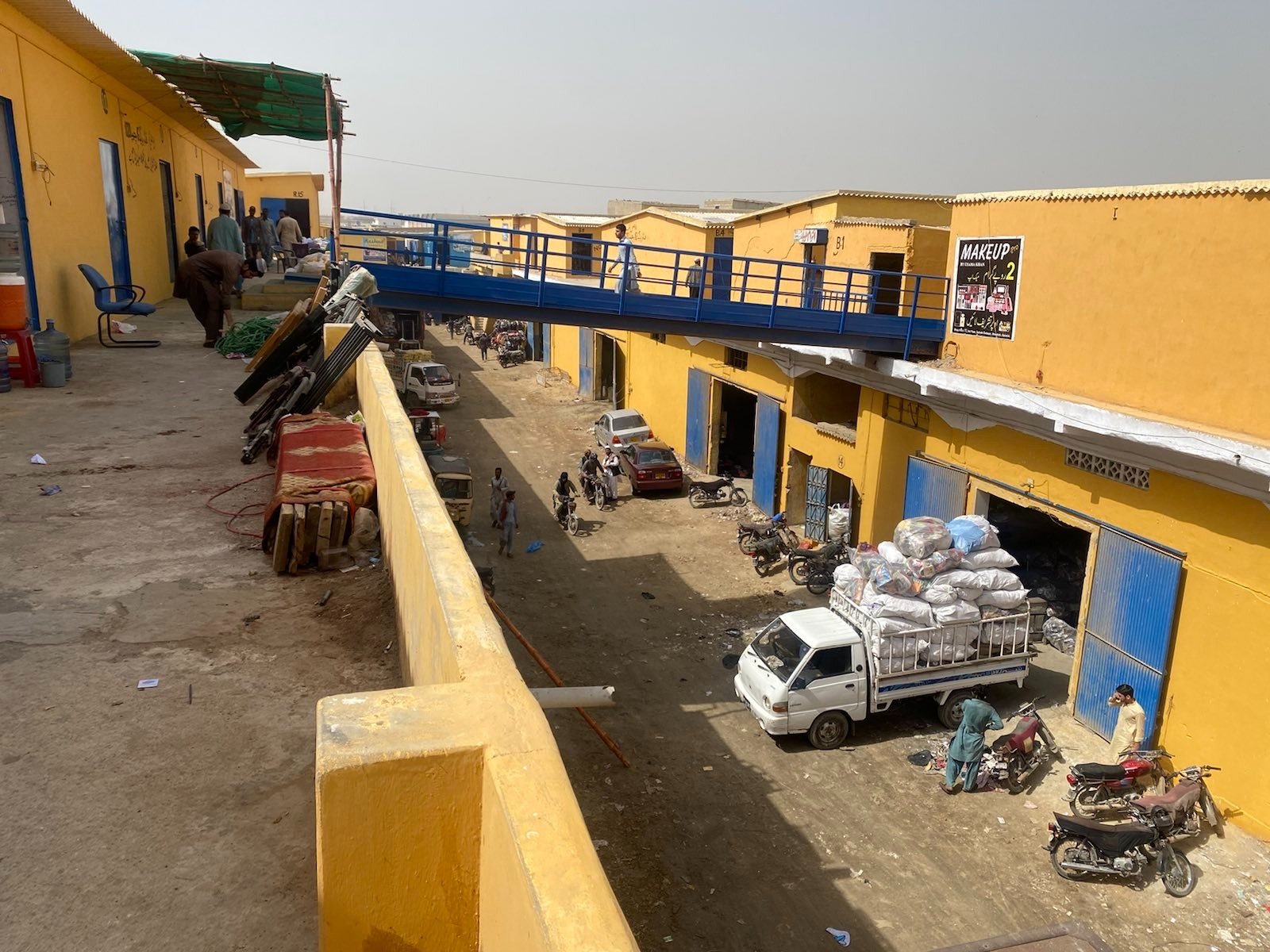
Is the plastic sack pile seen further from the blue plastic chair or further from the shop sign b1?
the blue plastic chair

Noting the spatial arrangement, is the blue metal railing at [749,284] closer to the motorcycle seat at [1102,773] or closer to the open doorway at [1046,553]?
the open doorway at [1046,553]

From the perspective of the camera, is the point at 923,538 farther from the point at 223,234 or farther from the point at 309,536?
the point at 223,234

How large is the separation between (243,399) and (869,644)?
942 centimetres

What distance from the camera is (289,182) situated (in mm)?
44469

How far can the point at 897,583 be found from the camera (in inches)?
482

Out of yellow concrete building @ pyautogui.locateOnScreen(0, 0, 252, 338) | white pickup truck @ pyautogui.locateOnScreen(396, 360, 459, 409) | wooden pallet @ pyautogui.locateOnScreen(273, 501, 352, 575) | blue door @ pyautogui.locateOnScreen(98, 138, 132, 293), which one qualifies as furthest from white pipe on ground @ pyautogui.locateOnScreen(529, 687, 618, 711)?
white pickup truck @ pyautogui.locateOnScreen(396, 360, 459, 409)

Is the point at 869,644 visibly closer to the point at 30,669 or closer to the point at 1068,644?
the point at 1068,644

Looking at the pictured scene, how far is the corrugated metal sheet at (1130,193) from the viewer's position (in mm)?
9766

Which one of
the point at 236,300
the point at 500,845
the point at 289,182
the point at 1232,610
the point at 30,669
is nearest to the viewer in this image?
the point at 500,845

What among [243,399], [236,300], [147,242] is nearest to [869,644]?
[243,399]

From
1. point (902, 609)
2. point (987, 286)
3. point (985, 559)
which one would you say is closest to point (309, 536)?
point (902, 609)

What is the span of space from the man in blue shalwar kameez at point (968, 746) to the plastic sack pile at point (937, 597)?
1.16m

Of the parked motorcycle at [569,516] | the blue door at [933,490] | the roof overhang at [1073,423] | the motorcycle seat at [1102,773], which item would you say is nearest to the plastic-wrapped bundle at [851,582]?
the blue door at [933,490]

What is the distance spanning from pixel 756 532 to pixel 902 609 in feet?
23.1
